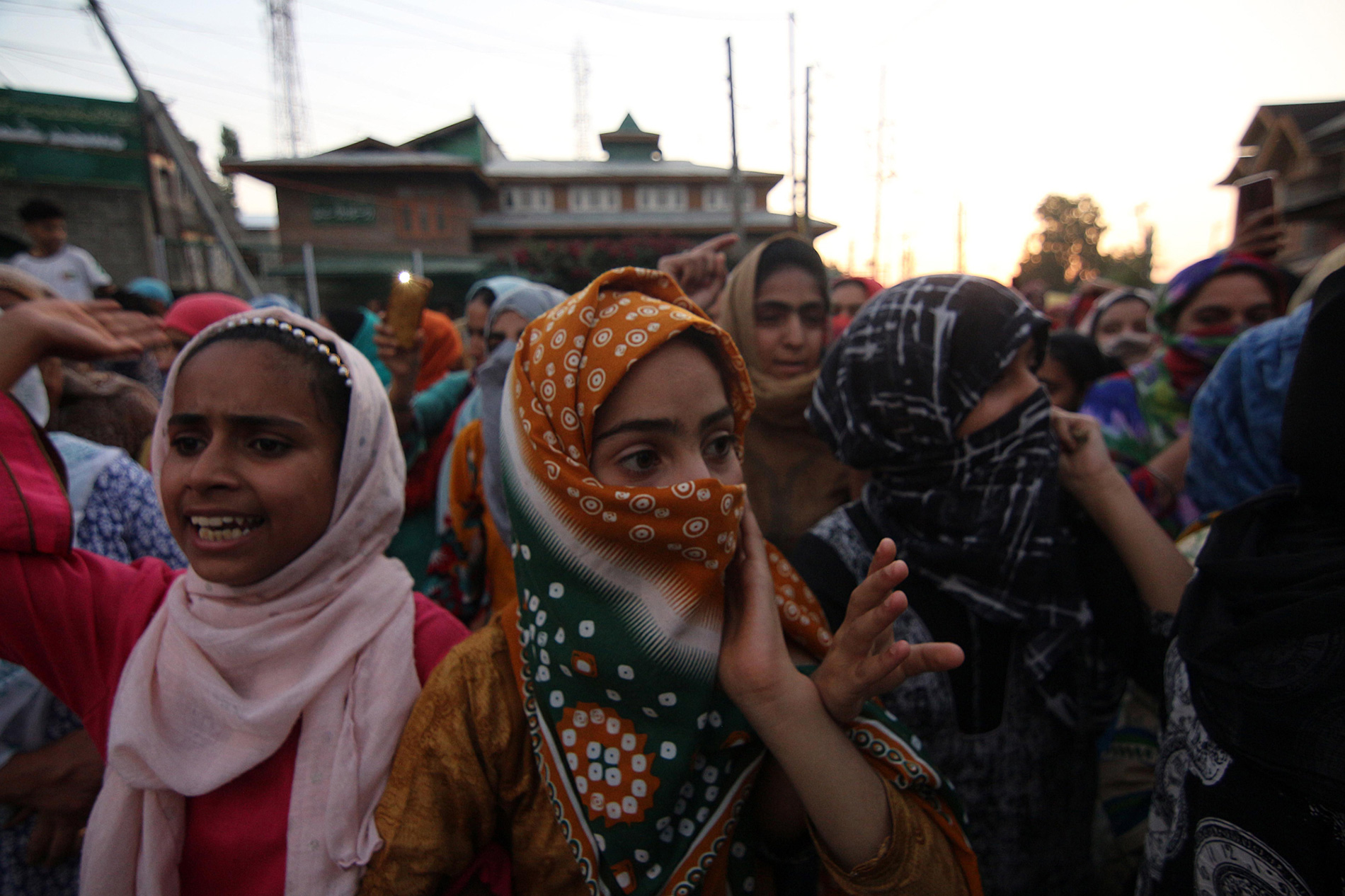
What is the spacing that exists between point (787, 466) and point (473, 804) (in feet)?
5.16

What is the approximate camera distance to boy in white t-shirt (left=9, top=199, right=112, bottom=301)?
6.95 metres

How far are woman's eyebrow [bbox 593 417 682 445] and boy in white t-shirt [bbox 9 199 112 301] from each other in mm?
8421

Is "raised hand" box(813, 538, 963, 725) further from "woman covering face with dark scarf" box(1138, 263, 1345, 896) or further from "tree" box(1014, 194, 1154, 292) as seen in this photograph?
"tree" box(1014, 194, 1154, 292)

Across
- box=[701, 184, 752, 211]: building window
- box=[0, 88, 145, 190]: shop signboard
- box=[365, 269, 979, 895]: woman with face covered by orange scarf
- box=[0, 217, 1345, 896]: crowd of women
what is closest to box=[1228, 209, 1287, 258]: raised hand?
box=[0, 217, 1345, 896]: crowd of women

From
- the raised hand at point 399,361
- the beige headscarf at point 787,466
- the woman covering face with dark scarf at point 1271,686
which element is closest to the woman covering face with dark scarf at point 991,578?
the woman covering face with dark scarf at point 1271,686

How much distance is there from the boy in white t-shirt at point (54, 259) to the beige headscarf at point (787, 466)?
796 centimetres

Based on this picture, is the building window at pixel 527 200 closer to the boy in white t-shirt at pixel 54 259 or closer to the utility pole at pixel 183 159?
the utility pole at pixel 183 159

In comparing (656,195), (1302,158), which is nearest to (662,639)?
(1302,158)

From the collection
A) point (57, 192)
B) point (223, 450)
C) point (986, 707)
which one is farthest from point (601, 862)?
point (57, 192)

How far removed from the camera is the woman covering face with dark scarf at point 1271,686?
0.84 metres

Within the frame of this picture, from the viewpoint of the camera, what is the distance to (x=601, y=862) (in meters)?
1.09

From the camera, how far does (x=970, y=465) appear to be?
1460 mm

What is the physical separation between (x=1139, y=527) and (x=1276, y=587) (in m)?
0.56

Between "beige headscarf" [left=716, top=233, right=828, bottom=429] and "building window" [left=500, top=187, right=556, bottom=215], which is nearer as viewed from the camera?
"beige headscarf" [left=716, top=233, right=828, bottom=429]
